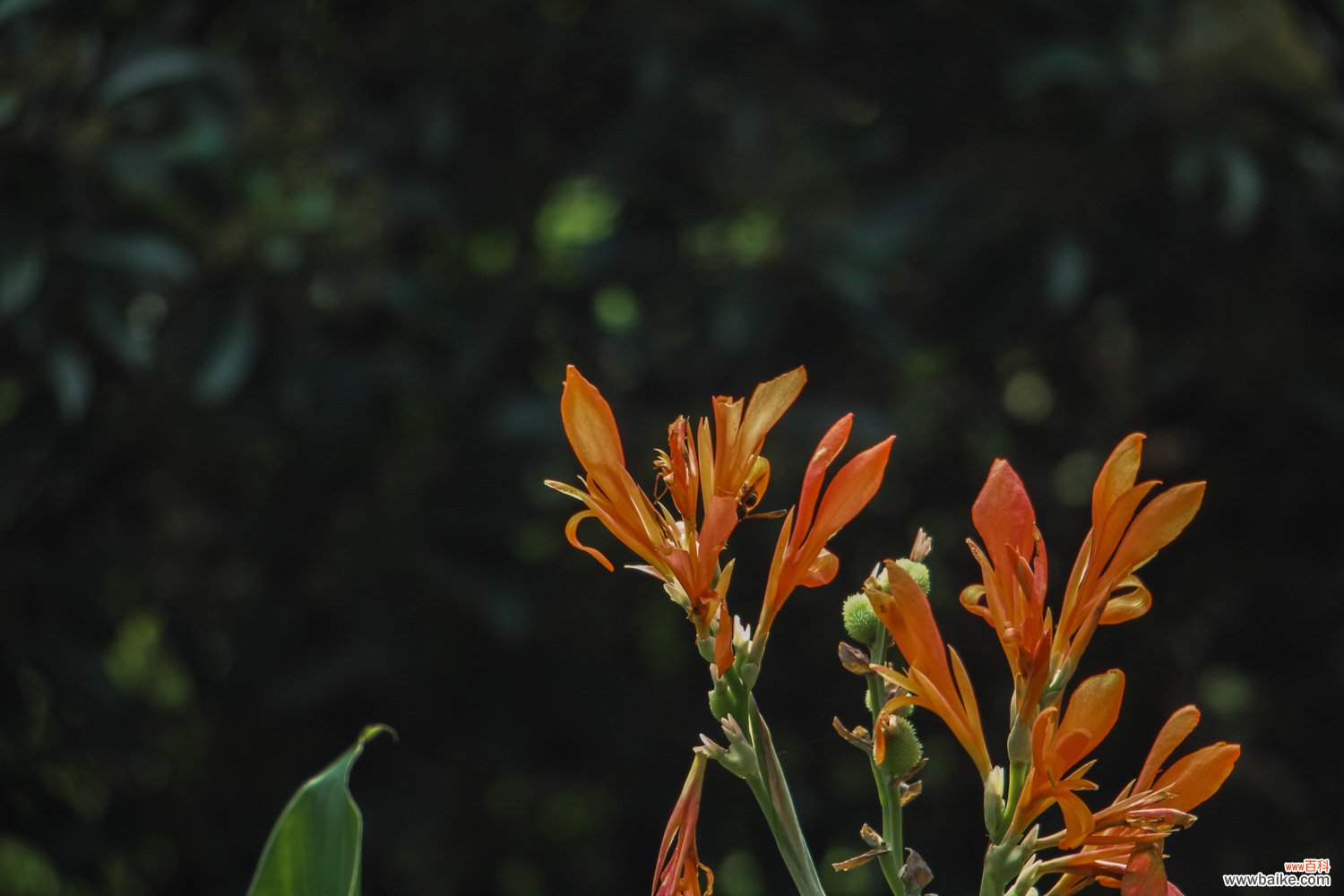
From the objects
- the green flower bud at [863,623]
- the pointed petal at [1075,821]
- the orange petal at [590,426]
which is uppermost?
the orange petal at [590,426]

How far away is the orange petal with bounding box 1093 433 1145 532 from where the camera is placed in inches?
14.5

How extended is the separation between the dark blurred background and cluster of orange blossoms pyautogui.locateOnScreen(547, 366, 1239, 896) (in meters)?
0.92

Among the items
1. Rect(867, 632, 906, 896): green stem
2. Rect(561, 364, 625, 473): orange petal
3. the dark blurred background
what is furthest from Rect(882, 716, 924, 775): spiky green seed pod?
the dark blurred background

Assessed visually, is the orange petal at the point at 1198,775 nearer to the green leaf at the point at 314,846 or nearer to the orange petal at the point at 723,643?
the orange petal at the point at 723,643

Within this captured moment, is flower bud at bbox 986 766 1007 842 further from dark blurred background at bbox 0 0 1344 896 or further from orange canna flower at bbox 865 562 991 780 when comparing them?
dark blurred background at bbox 0 0 1344 896

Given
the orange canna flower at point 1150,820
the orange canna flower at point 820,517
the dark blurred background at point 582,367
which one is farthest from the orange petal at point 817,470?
the dark blurred background at point 582,367

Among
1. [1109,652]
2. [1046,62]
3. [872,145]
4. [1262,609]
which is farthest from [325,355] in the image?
[1262,609]

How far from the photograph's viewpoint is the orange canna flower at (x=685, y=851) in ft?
1.31

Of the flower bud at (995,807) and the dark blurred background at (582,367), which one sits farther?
the dark blurred background at (582,367)

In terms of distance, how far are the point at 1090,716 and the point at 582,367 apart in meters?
1.18

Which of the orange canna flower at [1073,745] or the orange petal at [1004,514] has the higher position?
the orange petal at [1004,514]

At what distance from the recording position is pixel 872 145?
4.84 ft

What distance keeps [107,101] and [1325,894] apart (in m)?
1.12

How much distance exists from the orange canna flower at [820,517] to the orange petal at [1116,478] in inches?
2.3
